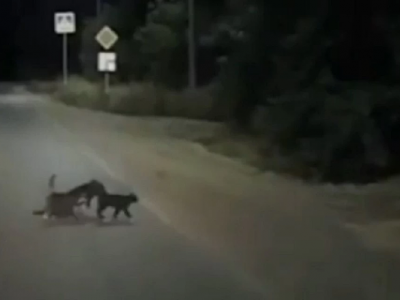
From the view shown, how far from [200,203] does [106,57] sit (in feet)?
103

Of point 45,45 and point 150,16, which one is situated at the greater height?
point 150,16

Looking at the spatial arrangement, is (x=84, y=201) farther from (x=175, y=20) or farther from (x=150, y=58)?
(x=150, y=58)

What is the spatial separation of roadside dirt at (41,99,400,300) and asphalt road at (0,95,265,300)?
418mm

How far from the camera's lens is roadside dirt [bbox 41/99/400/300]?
37.8 ft

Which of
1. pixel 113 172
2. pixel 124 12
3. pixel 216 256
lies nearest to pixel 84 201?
pixel 216 256

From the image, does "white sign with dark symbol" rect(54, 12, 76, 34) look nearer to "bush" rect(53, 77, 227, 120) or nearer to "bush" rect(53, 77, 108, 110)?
"bush" rect(53, 77, 108, 110)

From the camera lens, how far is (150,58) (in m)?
55.3

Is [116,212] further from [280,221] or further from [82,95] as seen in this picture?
[82,95]

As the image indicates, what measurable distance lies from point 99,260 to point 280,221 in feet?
12.0

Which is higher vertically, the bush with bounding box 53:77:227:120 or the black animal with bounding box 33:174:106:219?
the black animal with bounding box 33:174:106:219

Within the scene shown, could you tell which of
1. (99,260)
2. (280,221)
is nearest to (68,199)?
(280,221)

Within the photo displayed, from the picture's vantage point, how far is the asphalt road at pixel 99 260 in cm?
1085

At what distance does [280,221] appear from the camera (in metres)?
15.6

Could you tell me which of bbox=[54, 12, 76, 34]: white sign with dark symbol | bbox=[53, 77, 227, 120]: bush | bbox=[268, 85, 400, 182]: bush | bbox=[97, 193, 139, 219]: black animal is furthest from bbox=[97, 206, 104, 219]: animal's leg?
bbox=[54, 12, 76, 34]: white sign with dark symbol
